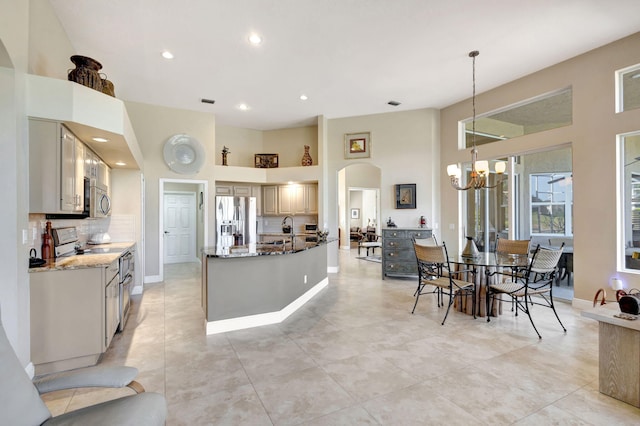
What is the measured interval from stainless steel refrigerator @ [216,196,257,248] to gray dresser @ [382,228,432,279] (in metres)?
3.12

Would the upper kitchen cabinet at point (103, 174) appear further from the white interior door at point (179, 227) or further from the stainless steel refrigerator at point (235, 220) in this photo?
the white interior door at point (179, 227)

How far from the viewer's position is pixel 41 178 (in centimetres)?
254

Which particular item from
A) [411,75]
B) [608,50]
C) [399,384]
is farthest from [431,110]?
[399,384]

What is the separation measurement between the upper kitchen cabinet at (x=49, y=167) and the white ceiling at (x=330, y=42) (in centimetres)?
147

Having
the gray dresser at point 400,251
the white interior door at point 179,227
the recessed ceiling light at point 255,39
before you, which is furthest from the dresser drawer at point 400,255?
the white interior door at point 179,227

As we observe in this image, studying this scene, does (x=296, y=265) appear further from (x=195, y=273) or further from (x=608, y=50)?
(x=608, y=50)

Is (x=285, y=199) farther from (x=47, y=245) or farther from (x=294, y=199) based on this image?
(x=47, y=245)

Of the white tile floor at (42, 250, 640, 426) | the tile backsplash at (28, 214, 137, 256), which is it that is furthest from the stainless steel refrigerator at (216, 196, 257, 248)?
the white tile floor at (42, 250, 640, 426)

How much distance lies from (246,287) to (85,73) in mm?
2568

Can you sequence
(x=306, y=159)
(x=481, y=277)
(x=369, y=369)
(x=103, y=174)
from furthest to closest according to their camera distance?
(x=306, y=159)
(x=103, y=174)
(x=481, y=277)
(x=369, y=369)

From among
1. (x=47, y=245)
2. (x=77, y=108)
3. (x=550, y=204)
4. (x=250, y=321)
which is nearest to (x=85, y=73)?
(x=77, y=108)

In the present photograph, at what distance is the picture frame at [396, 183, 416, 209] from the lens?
6.36 m

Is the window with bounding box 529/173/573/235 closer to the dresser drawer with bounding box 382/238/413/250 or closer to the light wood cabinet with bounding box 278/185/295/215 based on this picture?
the dresser drawer with bounding box 382/238/413/250

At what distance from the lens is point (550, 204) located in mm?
5391
